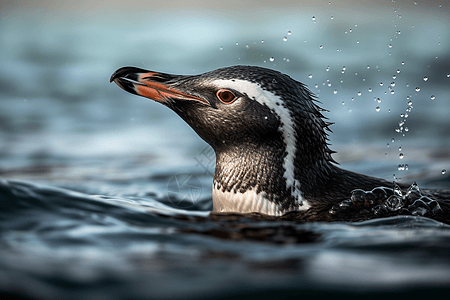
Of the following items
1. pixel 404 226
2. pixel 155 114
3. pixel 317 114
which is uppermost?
pixel 155 114

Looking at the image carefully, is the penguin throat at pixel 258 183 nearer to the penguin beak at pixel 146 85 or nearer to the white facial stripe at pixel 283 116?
the white facial stripe at pixel 283 116

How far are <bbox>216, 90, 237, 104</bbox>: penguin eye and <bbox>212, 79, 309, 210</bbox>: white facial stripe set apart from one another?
0.04m

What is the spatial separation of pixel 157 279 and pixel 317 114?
6.04ft

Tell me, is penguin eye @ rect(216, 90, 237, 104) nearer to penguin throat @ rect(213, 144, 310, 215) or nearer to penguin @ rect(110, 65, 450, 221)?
penguin @ rect(110, 65, 450, 221)

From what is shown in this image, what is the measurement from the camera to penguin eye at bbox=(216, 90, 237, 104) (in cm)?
314

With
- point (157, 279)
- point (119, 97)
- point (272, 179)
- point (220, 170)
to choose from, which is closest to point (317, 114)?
point (272, 179)

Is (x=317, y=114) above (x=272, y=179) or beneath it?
above

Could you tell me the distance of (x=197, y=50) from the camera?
1294cm

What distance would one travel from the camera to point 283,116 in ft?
10.1

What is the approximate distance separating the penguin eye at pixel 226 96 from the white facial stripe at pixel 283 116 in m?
0.04

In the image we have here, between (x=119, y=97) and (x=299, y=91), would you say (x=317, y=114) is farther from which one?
(x=119, y=97)

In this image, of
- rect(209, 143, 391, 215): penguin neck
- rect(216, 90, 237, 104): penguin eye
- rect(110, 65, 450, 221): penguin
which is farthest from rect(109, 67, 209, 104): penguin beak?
rect(209, 143, 391, 215): penguin neck

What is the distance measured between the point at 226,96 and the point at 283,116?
42 centimetres

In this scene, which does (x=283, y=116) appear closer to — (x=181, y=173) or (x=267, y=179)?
(x=267, y=179)
